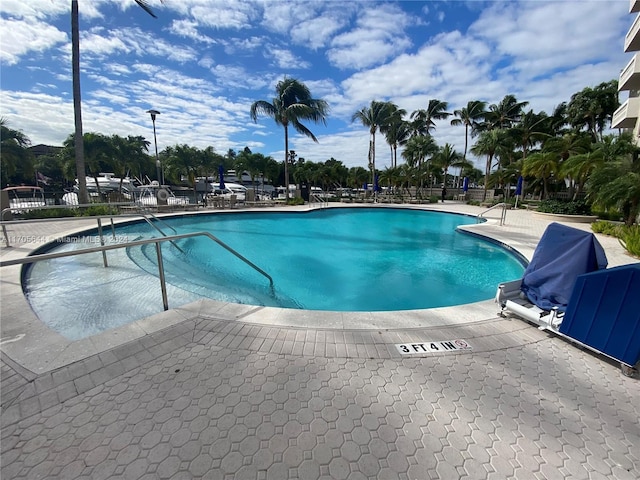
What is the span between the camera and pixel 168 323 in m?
3.22

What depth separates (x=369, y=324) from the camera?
10.9 ft

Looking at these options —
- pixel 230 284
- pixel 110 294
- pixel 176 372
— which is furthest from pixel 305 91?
pixel 176 372

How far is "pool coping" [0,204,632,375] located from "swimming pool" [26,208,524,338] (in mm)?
449

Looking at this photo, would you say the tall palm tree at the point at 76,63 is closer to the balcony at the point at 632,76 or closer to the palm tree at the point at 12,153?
the palm tree at the point at 12,153

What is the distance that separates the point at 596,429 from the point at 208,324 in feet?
11.7

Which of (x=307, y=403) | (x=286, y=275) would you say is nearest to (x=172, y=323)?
(x=307, y=403)

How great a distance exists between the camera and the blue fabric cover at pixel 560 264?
3127 mm

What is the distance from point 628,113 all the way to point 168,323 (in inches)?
919

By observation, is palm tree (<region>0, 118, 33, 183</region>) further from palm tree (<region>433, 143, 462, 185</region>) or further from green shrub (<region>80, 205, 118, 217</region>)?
palm tree (<region>433, 143, 462, 185</region>)

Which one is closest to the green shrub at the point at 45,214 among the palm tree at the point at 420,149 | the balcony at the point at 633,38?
the balcony at the point at 633,38

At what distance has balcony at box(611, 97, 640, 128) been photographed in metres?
14.4

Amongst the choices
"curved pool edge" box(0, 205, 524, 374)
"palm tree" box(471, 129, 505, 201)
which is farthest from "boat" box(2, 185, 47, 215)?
"palm tree" box(471, 129, 505, 201)

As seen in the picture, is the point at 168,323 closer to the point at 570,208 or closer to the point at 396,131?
the point at 570,208

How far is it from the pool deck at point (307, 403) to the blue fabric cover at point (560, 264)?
20.3 inches
